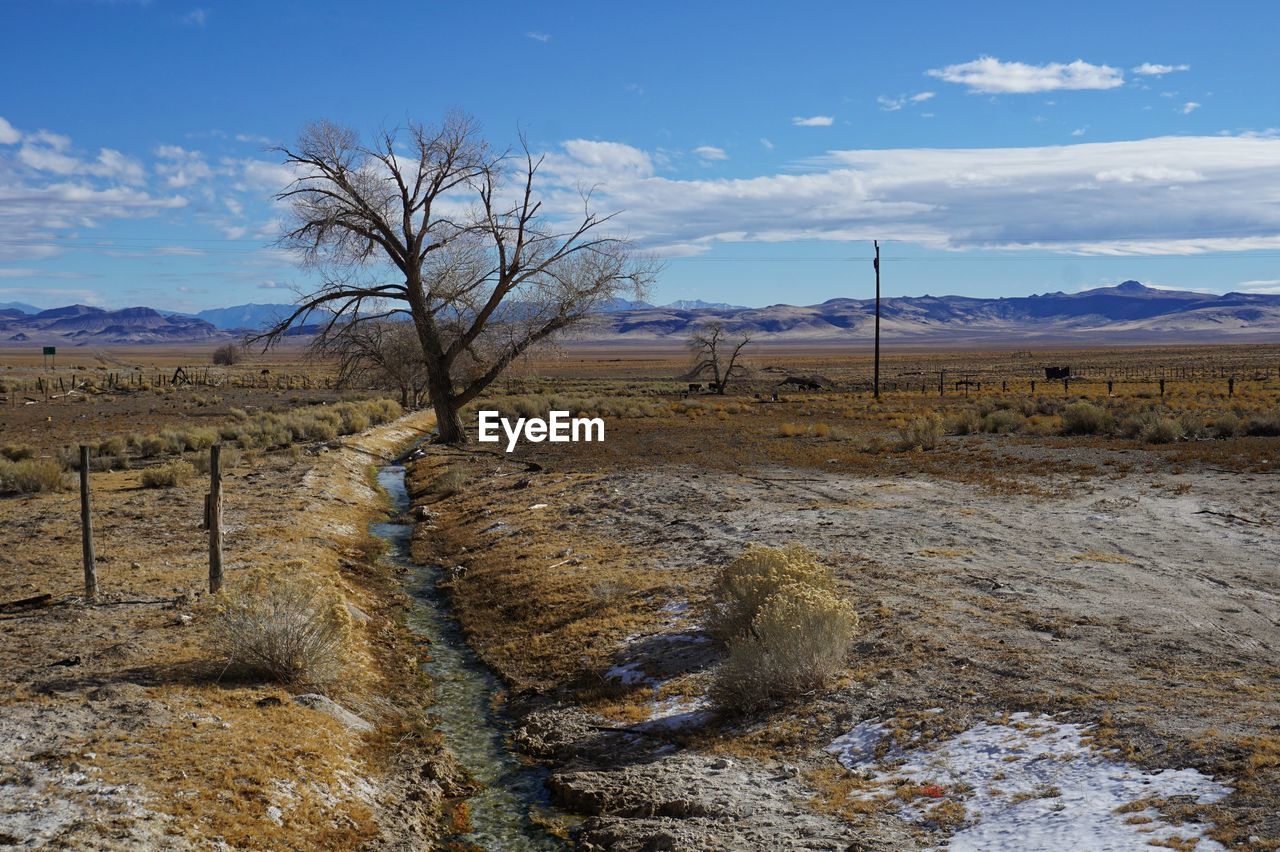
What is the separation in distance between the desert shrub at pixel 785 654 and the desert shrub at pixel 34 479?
17.9 meters

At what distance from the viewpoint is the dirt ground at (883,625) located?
26.3 ft

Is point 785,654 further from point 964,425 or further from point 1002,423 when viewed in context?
point 1002,423

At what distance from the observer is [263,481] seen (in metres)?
23.9

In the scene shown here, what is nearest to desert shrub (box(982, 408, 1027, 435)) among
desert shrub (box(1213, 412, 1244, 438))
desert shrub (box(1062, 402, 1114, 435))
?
desert shrub (box(1062, 402, 1114, 435))

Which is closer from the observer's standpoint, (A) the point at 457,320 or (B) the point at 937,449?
(B) the point at 937,449

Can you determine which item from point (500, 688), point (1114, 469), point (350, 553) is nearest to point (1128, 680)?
point (500, 688)

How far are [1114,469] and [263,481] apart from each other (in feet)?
61.8

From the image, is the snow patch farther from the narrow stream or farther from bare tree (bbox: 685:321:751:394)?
bare tree (bbox: 685:321:751:394)

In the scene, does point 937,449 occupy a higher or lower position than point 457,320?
lower

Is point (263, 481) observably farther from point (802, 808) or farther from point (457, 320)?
point (802, 808)

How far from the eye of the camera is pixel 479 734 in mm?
10547

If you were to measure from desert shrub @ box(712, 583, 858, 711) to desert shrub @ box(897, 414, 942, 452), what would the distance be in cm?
2159

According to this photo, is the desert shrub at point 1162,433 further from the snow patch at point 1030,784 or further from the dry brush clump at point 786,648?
the snow patch at point 1030,784

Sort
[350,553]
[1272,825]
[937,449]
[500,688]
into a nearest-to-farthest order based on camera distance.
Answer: [1272,825] → [500,688] → [350,553] → [937,449]
